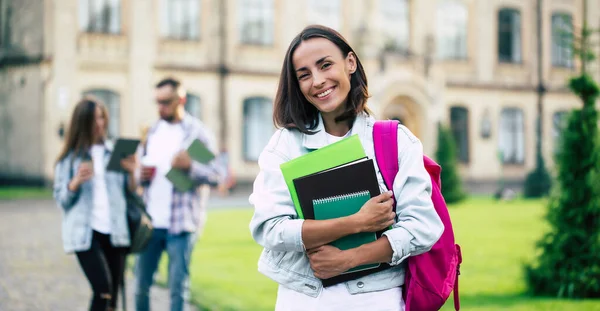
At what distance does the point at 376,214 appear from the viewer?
96.1 inches

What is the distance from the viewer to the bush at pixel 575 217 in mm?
7285

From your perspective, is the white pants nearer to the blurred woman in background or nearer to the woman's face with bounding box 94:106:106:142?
the blurred woman in background

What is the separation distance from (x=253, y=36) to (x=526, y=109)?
13003 mm

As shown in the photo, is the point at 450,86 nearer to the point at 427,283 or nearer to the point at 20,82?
the point at 20,82

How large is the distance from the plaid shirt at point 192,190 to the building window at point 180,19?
19.9 metres

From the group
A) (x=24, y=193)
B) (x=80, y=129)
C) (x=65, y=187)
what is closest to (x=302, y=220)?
(x=65, y=187)

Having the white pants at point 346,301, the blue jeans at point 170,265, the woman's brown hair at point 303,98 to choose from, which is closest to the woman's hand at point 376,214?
the white pants at point 346,301

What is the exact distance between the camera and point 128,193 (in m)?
5.55

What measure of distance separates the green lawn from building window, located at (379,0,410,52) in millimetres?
13974

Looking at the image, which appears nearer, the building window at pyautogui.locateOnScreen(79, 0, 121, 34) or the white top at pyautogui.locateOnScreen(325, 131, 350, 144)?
the white top at pyautogui.locateOnScreen(325, 131, 350, 144)

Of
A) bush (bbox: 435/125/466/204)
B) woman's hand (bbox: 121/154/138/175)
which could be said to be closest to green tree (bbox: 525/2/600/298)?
woman's hand (bbox: 121/154/138/175)

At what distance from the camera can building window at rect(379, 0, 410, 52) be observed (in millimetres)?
28781

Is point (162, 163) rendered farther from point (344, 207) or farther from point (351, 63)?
point (344, 207)

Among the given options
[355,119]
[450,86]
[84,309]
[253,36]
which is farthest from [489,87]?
[355,119]
